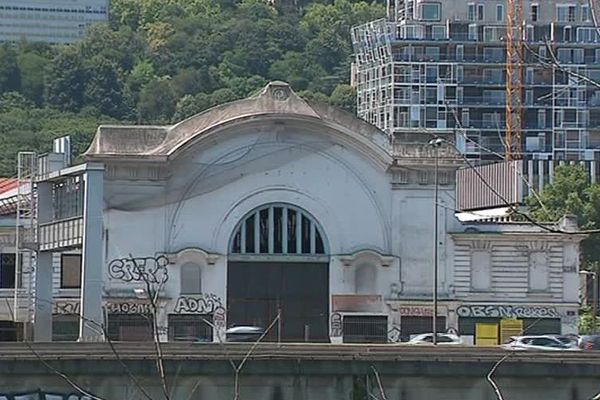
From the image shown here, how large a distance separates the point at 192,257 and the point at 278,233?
159 inches

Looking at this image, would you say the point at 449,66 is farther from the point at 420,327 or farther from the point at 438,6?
the point at 420,327

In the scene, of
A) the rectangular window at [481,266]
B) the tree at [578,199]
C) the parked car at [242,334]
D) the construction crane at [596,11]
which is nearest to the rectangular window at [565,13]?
the tree at [578,199]

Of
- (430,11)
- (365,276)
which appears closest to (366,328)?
(365,276)

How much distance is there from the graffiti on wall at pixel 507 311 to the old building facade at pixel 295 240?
0.06 m

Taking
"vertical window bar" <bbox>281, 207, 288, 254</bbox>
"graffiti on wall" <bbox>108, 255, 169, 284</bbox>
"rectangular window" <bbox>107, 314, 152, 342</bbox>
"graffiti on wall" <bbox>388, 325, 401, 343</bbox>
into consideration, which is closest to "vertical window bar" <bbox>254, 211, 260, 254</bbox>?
"vertical window bar" <bbox>281, 207, 288, 254</bbox>

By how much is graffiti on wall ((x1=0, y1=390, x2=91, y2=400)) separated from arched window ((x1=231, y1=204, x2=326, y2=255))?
37.3 meters

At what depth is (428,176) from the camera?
84.8m

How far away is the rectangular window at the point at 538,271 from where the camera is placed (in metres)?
84.8

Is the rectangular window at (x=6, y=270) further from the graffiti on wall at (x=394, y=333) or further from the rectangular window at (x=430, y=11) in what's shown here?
A: the rectangular window at (x=430, y=11)

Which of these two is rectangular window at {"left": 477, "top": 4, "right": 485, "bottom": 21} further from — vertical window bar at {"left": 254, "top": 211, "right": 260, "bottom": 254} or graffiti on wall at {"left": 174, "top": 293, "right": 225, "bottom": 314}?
graffiti on wall at {"left": 174, "top": 293, "right": 225, "bottom": 314}

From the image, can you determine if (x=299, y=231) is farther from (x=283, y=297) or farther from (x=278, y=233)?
(x=283, y=297)

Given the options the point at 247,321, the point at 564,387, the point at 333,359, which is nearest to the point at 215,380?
the point at 333,359

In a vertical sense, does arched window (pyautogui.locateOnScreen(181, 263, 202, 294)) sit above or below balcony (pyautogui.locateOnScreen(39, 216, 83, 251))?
below

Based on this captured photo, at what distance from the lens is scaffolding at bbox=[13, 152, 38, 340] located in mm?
77875
